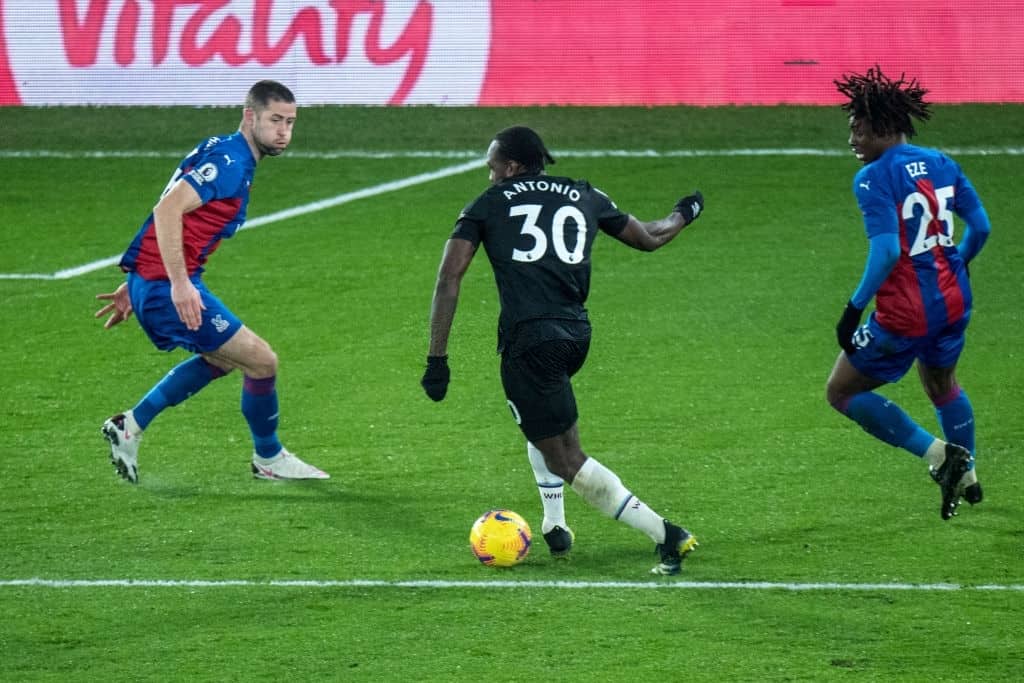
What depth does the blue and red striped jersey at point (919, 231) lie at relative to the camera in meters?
7.32

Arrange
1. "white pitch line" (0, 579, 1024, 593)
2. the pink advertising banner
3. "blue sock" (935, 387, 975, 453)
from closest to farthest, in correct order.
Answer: "white pitch line" (0, 579, 1024, 593) < "blue sock" (935, 387, 975, 453) < the pink advertising banner

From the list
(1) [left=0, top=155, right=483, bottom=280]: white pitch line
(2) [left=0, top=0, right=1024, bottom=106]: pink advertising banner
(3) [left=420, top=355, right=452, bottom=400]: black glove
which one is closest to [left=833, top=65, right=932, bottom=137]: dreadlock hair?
(3) [left=420, top=355, right=452, bottom=400]: black glove

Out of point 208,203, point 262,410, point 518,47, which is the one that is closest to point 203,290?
point 208,203

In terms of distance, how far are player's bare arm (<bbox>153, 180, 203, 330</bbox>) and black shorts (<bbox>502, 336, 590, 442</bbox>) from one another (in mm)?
1767

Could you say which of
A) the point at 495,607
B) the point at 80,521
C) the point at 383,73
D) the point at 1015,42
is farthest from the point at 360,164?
the point at 495,607

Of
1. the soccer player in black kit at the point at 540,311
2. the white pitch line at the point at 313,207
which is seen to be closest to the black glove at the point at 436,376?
the soccer player in black kit at the point at 540,311

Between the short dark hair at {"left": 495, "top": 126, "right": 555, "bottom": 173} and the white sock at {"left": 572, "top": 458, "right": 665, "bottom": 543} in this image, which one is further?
the short dark hair at {"left": 495, "top": 126, "right": 555, "bottom": 173}

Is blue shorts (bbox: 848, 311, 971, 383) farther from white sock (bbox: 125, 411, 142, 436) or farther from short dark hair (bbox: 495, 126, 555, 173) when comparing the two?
white sock (bbox: 125, 411, 142, 436)

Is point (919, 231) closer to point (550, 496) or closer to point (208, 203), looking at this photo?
point (550, 496)

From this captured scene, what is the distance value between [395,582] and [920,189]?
9.46ft

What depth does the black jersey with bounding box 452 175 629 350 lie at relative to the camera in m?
6.98

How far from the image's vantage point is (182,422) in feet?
31.5

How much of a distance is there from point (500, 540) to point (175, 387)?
226 centimetres

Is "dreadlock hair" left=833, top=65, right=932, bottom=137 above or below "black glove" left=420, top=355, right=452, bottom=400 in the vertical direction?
above
